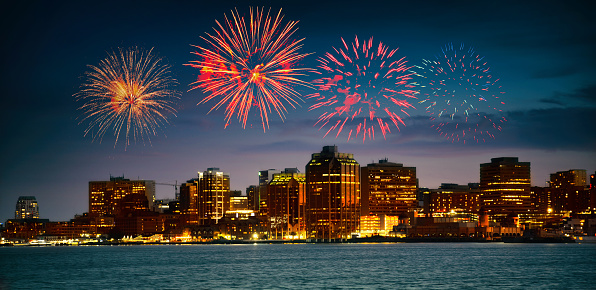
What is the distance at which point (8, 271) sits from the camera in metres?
147

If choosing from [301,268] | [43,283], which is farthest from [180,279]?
[301,268]

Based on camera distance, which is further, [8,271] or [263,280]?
[8,271]

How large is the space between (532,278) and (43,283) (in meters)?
70.6

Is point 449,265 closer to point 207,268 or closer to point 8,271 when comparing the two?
point 207,268

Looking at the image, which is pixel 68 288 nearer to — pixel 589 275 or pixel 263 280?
pixel 263 280

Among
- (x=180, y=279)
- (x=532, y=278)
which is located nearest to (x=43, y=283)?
(x=180, y=279)

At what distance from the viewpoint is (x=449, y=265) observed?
5812 inches

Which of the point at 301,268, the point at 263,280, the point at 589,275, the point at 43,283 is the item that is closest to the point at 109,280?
the point at 43,283

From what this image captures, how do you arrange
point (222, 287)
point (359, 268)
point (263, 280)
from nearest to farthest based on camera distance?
point (222, 287)
point (263, 280)
point (359, 268)

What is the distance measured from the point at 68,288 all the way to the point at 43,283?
11.6 meters

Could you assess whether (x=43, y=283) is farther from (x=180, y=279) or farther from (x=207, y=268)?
Answer: (x=207, y=268)

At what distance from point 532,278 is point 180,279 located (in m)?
51.1

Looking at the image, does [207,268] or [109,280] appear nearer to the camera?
[109,280]

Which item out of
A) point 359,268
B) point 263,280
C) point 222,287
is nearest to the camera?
point 222,287
